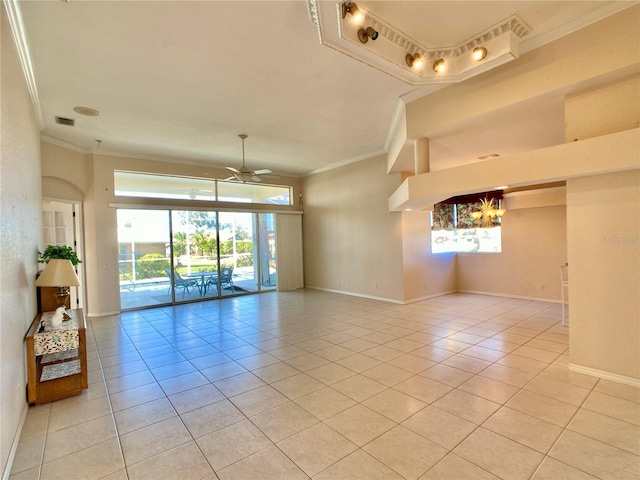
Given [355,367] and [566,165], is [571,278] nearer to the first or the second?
[566,165]

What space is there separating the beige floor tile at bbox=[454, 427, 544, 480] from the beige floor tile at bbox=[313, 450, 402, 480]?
567mm

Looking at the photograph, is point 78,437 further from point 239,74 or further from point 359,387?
point 239,74

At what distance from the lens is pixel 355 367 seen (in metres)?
A: 3.65

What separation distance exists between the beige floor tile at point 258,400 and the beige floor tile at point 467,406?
57.5 inches

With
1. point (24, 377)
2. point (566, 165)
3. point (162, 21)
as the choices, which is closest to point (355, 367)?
point (566, 165)

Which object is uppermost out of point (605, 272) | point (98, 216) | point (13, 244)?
point (98, 216)

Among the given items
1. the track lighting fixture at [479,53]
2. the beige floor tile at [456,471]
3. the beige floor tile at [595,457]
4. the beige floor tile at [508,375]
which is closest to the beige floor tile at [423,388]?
the beige floor tile at [508,375]

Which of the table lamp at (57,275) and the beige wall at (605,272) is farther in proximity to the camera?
the table lamp at (57,275)

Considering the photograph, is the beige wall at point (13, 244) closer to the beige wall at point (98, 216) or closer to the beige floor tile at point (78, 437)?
the beige floor tile at point (78, 437)

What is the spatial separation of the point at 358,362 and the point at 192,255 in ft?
17.9

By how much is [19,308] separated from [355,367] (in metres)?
3.36

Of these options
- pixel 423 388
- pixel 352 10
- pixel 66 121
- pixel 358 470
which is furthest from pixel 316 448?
pixel 66 121

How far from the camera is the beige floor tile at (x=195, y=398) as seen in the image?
2891 millimetres

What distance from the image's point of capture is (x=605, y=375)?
3.15 metres
